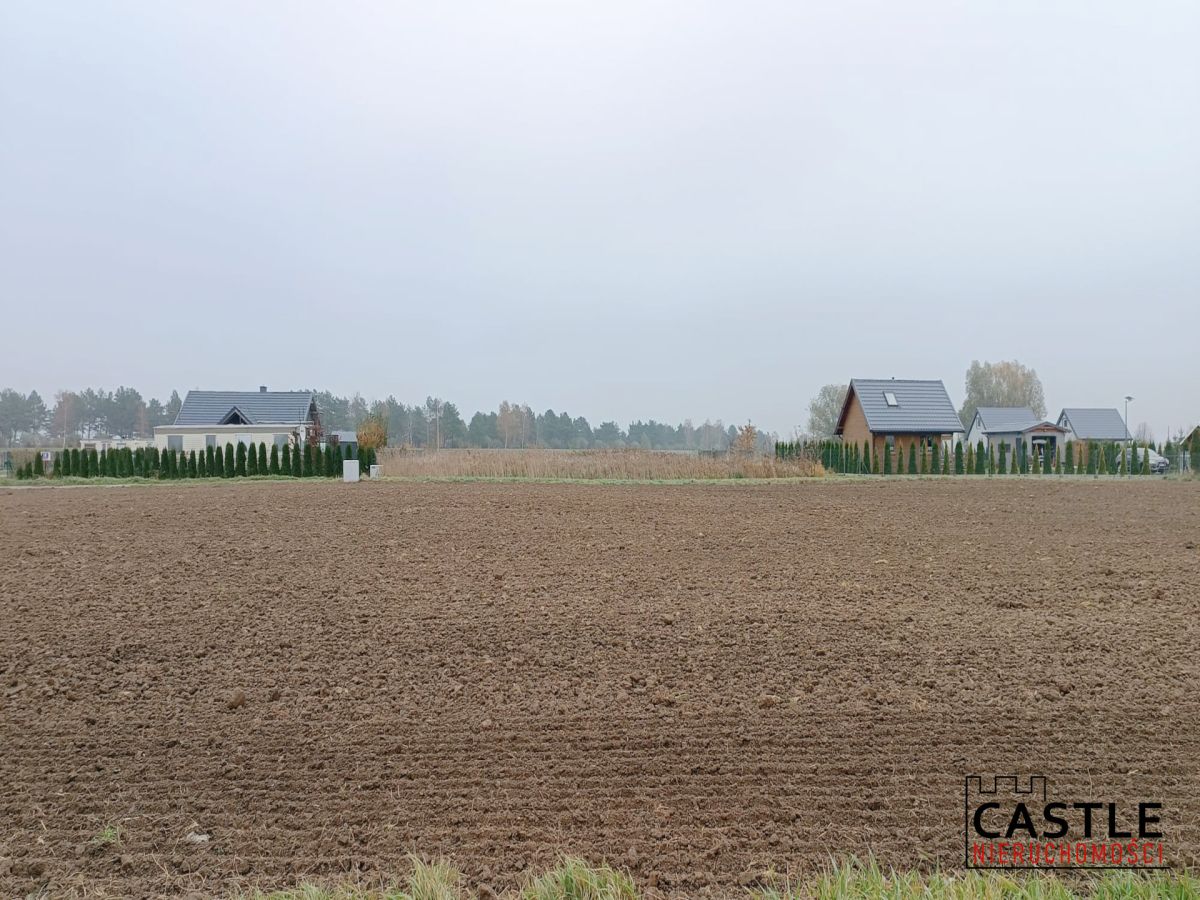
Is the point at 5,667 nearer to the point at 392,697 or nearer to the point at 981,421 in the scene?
the point at 392,697

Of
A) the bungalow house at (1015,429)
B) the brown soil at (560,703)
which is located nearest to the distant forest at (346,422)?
the bungalow house at (1015,429)

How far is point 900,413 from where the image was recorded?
35.1 m

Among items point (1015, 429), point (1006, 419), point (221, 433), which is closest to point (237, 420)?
point (221, 433)

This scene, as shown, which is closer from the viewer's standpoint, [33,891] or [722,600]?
[33,891]

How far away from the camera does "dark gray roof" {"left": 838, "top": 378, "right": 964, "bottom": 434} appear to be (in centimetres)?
3444

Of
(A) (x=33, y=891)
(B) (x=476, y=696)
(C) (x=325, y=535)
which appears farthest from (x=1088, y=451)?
(A) (x=33, y=891)

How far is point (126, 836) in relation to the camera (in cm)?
292

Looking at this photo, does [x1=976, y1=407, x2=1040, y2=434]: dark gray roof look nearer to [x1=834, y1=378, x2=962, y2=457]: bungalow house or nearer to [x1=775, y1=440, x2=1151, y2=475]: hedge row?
[x1=834, y1=378, x2=962, y2=457]: bungalow house

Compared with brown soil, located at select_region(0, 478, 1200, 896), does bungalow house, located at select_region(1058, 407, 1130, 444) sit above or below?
above

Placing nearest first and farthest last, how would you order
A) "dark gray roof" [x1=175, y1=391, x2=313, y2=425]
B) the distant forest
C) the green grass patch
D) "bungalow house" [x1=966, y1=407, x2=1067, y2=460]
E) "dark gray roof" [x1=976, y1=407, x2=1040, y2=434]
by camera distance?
the green grass patch < "dark gray roof" [x1=175, y1=391, x2=313, y2=425] < "bungalow house" [x1=966, y1=407, x2=1067, y2=460] < "dark gray roof" [x1=976, y1=407, x2=1040, y2=434] < the distant forest

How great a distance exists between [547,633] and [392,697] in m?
1.28

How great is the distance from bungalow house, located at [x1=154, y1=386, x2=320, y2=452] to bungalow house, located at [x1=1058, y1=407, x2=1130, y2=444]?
45557 millimetres

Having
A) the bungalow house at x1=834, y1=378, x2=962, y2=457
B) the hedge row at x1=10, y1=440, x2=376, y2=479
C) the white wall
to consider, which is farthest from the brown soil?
the white wall

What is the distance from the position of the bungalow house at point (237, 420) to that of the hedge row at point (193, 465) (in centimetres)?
907
